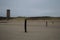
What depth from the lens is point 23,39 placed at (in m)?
5.34

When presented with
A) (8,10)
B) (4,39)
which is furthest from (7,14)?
(4,39)

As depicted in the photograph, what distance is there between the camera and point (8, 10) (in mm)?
8164

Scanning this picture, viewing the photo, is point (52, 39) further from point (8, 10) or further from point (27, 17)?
point (8, 10)

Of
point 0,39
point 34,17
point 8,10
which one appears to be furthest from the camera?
point 8,10

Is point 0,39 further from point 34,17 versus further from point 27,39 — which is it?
point 34,17

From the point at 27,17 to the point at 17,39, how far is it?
2509 mm

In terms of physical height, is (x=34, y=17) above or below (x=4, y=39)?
above

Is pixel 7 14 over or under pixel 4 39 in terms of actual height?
over

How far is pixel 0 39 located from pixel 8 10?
3147 mm

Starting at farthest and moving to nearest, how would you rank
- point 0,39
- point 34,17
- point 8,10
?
1. point 8,10
2. point 34,17
3. point 0,39

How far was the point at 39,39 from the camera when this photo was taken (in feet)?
17.5

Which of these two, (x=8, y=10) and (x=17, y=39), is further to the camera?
(x=8, y=10)

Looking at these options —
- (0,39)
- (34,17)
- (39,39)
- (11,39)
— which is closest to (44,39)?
(39,39)

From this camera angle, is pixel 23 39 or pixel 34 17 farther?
pixel 34 17
